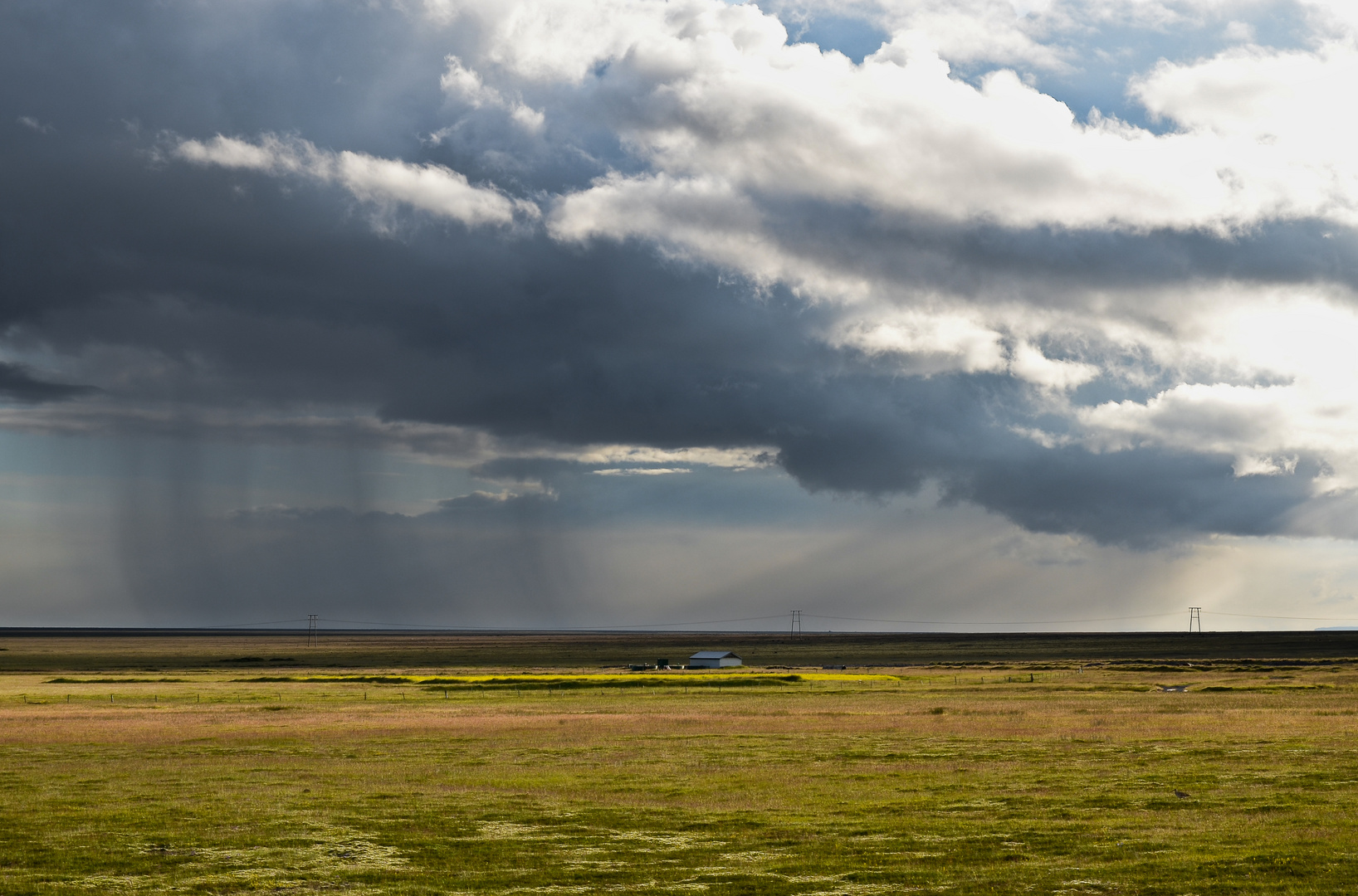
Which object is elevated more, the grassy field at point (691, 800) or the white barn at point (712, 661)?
the grassy field at point (691, 800)

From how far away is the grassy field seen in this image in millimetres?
21484

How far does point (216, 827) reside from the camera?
27.5 meters

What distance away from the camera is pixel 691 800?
32188 mm

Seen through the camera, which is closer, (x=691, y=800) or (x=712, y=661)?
(x=691, y=800)

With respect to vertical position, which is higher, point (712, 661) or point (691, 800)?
point (691, 800)

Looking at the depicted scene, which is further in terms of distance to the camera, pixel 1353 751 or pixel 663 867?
pixel 1353 751

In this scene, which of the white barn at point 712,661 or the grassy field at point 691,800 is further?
the white barn at point 712,661

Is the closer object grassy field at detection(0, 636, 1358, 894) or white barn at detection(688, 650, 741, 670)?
grassy field at detection(0, 636, 1358, 894)

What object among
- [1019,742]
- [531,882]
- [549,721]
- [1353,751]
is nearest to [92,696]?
[549,721]

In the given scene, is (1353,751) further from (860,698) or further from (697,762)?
(860,698)

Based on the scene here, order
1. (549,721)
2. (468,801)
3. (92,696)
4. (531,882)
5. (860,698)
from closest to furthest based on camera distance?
(531,882) → (468,801) → (549,721) → (860,698) → (92,696)

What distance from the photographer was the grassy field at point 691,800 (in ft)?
70.5

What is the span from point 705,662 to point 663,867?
14236cm

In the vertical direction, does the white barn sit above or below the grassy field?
below
